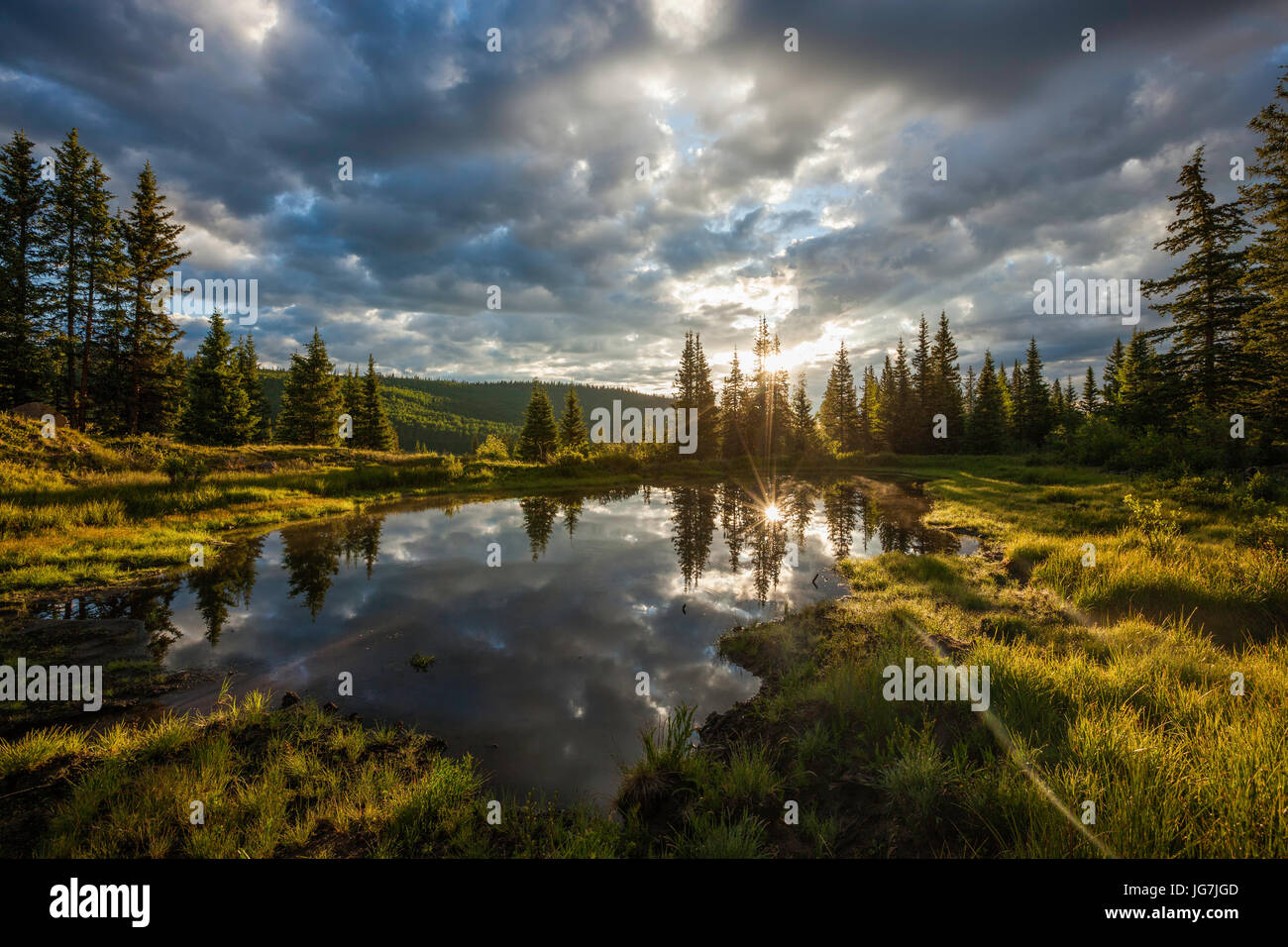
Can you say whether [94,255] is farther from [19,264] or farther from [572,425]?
[572,425]

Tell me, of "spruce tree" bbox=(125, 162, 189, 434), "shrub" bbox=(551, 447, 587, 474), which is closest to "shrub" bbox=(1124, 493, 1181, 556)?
"shrub" bbox=(551, 447, 587, 474)

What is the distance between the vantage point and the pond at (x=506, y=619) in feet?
21.8

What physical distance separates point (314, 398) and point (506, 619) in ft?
194

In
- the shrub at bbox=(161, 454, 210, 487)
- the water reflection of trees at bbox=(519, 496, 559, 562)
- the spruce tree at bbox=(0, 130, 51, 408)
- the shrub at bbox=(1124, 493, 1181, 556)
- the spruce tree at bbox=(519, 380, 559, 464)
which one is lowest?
the water reflection of trees at bbox=(519, 496, 559, 562)

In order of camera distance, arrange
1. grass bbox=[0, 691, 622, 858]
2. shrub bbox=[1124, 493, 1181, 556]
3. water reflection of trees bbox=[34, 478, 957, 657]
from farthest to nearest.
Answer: shrub bbox=[1124, 493, 1181, 556] → water reflection of trees bbox=[34, 478, 957, 657] → grass bbox=[0, 691, 622, 858]

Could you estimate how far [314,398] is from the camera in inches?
2148

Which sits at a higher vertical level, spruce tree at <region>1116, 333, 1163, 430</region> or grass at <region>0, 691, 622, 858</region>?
spruce tree at <region>1116, 333, 1163, 430</region>

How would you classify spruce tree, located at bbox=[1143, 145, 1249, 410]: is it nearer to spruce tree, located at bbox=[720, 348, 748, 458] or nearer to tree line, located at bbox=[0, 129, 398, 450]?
spruce tree, located at bbox=[720, 348, 748, 458]

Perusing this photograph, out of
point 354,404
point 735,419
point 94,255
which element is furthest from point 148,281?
point 735,419

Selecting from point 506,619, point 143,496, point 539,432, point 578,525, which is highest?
point 539,432

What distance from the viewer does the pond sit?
21.8 feet

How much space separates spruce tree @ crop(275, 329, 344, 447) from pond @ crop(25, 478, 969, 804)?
4271 cm
